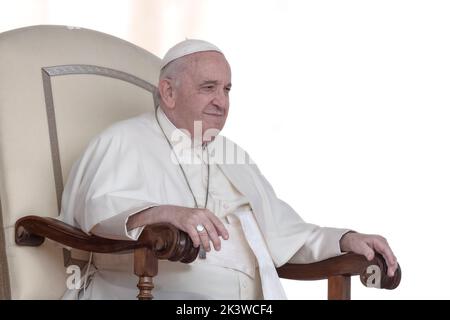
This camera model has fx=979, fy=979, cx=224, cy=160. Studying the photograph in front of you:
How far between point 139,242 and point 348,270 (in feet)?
2.69

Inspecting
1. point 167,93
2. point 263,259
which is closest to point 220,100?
point 167,93

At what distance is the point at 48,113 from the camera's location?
11.8 ft

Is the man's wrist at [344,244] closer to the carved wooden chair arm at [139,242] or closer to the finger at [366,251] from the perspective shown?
the finger at [366,251]

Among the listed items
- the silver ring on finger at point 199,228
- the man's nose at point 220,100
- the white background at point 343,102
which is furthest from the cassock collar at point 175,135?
the white background at point 343,102

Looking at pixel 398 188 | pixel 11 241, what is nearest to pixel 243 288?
pixel 11 241

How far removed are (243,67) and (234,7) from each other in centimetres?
34

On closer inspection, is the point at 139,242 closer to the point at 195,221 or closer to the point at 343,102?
the point at 195,221

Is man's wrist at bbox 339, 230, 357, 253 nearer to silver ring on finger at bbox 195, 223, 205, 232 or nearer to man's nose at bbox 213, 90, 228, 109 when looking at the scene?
man's nose at bbox 213, 90, 228, 109

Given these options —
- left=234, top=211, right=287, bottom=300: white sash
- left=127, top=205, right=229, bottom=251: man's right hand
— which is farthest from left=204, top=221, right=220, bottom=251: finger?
left=234, top=211, right=287, bottom=300: white sash

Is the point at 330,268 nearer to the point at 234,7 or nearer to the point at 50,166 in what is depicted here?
the point at 50,166

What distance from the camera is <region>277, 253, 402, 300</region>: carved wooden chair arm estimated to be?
330cm

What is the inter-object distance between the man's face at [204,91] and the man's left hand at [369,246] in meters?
0.62

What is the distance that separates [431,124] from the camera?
528 cm

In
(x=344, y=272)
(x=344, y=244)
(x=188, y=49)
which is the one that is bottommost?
(x=344, y=272)
